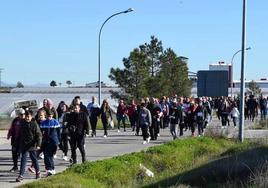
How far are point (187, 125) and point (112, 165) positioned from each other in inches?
509

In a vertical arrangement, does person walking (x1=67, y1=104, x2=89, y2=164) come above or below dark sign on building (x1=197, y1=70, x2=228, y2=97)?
below

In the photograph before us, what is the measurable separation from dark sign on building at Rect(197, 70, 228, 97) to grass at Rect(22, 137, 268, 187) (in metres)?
11.2

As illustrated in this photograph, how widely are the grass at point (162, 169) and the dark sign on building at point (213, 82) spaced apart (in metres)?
11.2

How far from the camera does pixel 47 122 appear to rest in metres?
15.3

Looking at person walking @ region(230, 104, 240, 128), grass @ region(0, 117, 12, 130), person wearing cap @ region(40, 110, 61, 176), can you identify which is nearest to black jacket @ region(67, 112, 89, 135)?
person wearing cap @ region(40, 110, 61, 176)

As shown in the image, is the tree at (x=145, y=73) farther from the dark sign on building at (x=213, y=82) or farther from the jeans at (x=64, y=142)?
the jeans at (x=64, y=142)

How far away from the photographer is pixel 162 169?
18344mm

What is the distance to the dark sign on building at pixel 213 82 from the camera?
1291 inches

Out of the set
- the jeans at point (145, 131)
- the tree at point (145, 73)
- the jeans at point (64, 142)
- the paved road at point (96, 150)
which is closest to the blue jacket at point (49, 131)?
the paved road at point (96, 150)

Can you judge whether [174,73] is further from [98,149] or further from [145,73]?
[98,149]

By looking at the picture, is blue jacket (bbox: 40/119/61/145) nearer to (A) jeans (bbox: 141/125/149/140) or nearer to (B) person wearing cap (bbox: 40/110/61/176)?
(B) person wearing cap (bbox: 40/110/61/176)

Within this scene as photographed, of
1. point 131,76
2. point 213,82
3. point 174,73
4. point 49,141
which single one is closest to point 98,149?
point 49,141

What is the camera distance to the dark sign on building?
32.8 m

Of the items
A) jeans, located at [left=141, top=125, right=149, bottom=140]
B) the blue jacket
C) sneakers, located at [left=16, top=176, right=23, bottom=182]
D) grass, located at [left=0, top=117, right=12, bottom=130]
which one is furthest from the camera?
grass, located at [left=0, top=117, right=12, bottom=130]
